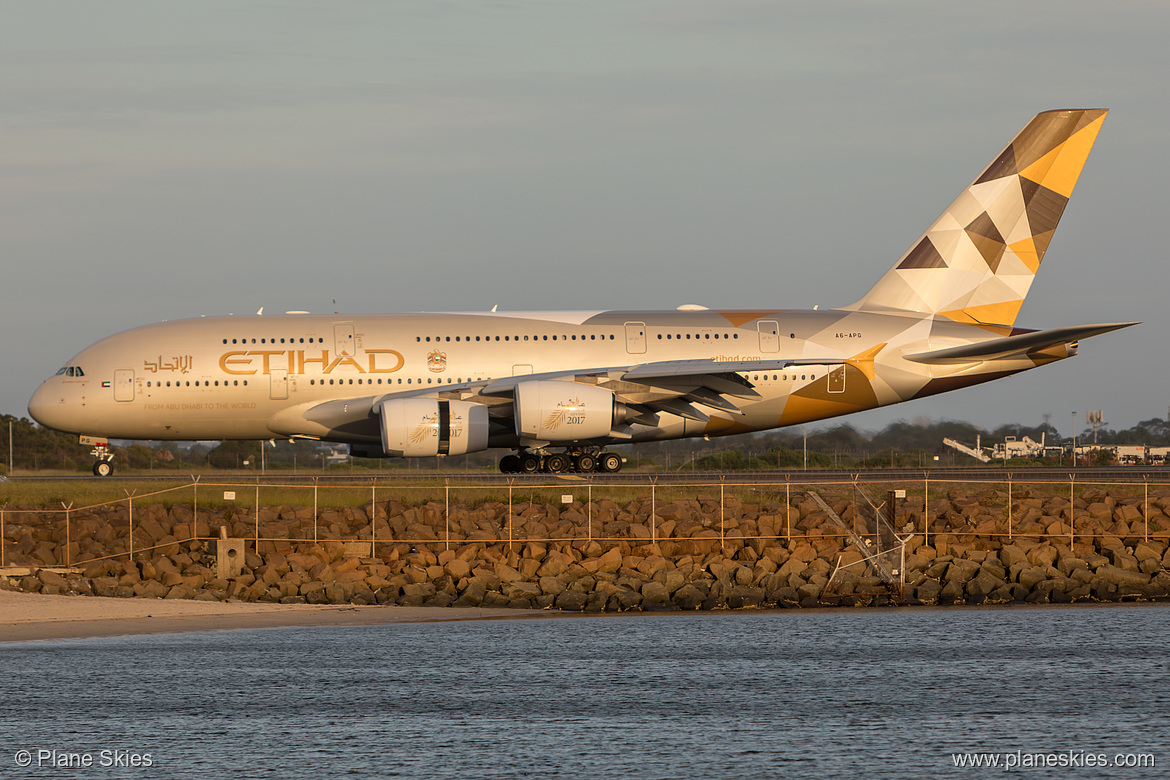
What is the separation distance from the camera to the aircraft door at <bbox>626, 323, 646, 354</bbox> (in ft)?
110

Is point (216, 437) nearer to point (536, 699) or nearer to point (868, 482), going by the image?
point (868, 482)

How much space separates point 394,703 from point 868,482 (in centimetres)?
1539

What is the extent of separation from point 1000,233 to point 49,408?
956 inches

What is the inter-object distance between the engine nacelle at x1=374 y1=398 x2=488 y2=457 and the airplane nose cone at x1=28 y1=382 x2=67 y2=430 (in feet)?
27.4

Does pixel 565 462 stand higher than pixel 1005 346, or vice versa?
pixel 1005 346

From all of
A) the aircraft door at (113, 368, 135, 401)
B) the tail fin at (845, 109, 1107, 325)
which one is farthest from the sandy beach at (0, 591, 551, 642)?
the tail fin at (845, 109, 1107, 325)

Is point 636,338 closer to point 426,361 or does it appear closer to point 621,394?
point 621,394

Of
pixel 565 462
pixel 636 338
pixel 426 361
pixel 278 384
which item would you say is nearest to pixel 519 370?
pixel 426 361

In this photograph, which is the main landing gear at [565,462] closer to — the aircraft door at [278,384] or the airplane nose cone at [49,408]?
the aircraft door at [278,384]

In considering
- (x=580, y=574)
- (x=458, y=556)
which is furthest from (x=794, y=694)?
(x=458, y=556)

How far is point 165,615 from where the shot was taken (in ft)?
67.6

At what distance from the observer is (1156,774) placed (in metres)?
12.9

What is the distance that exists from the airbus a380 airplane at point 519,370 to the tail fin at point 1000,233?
1.17 m

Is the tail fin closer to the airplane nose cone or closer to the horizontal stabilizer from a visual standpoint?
the horizontal stabilizer
